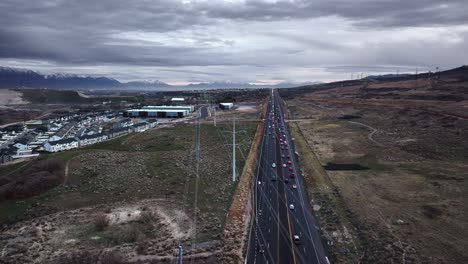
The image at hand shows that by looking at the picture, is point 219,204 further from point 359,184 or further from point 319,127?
point 319,127

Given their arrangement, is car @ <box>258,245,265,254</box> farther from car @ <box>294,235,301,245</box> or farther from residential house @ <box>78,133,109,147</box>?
residential house @ <box>78,133,109,147</box>

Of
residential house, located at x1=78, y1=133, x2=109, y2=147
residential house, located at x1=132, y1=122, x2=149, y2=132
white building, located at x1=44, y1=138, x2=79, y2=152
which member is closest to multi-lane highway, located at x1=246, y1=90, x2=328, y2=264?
residential house, located at x1=78, y1=133, x2=109, y2=147

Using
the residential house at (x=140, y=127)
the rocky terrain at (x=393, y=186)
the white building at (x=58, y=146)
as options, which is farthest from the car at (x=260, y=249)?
the residential house at (x=140, y=127)

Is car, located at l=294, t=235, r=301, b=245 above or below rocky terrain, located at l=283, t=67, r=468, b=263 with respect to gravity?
below

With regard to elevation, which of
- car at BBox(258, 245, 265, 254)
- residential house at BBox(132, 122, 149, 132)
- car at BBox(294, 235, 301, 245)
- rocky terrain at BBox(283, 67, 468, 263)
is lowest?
car at BBox(258, 245, 265, 254)

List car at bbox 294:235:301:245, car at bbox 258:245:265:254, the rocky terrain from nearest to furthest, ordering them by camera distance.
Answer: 1. car at bbox 258:245:265:254
2. the rocky terrain
3. car at bbox 294:235:301:245

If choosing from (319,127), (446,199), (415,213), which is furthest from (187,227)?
(319,127)

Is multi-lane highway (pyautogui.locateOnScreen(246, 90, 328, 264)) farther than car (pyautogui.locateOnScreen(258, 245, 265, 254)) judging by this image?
No

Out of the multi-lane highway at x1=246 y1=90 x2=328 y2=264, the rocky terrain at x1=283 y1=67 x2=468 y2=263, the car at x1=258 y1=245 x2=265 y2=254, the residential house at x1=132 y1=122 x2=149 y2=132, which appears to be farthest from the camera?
the residential house at x1=132 y1=122 x2=149 y2=132

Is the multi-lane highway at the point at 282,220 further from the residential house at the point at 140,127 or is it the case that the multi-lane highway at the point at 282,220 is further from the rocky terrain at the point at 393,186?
the residential house at the point at 140,127
